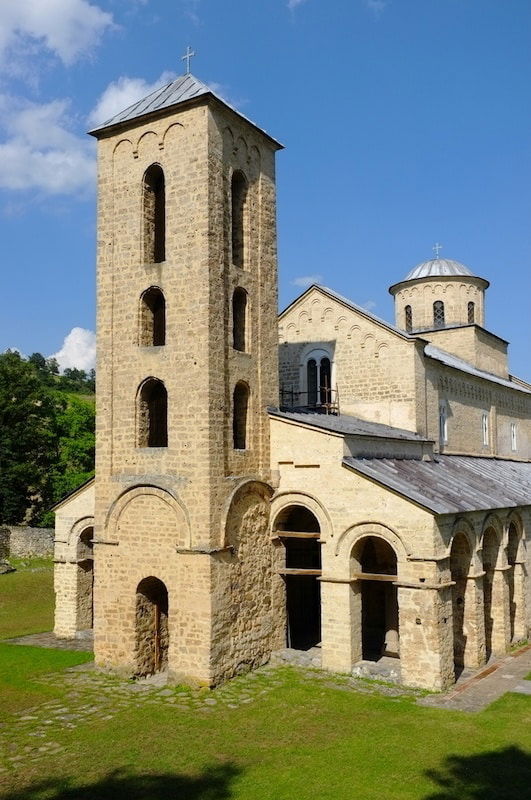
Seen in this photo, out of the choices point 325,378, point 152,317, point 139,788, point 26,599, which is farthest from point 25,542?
point 139,788

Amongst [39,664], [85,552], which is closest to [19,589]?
[85,552]

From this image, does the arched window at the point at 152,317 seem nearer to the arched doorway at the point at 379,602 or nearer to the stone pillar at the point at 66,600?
the stone pillar at the point at 66,600

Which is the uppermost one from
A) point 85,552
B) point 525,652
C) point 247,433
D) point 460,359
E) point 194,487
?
point 460,359

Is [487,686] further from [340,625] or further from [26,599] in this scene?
[26,599]

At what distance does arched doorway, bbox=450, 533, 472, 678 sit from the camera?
643 inches

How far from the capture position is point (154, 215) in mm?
16969

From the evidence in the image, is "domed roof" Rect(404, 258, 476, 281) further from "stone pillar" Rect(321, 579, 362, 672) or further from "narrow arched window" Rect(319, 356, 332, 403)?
"stone pillar" Rect(321, 579, 362, 672)

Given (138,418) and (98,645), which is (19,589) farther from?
(138,418)

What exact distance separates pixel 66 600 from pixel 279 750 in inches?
405

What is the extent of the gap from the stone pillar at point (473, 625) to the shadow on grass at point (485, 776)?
484 cm

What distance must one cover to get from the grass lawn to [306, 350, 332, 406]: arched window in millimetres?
10429

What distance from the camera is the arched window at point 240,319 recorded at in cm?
1688

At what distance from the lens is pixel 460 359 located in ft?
95.0

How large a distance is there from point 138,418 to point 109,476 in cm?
159
